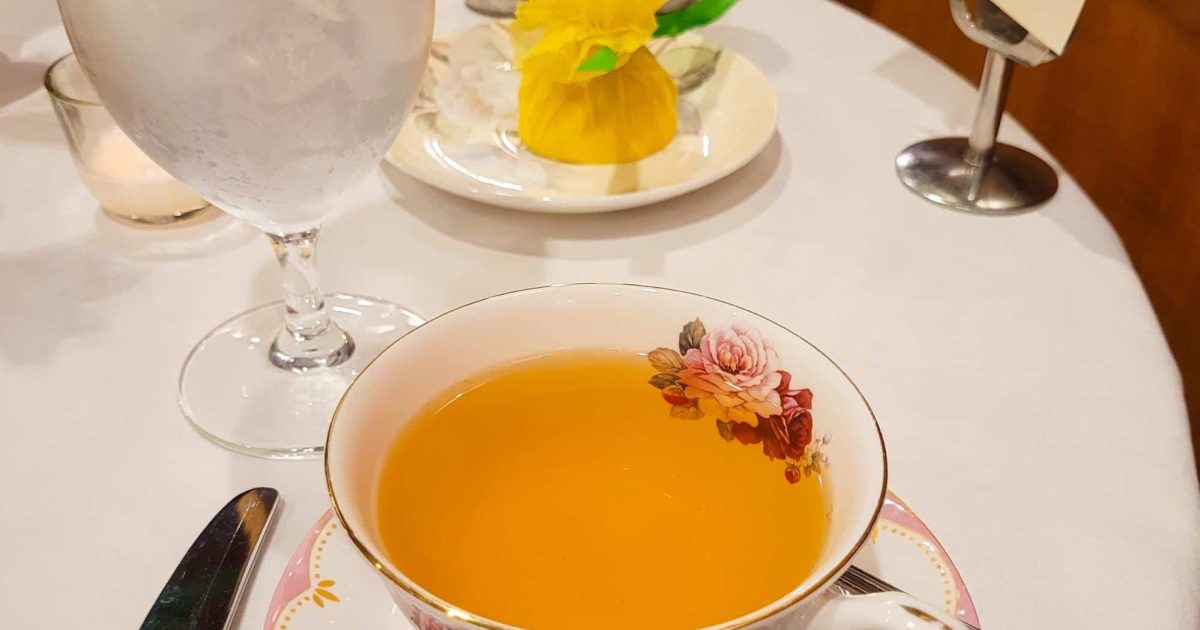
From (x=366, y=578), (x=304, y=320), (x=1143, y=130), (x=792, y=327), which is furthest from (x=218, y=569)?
(x=1143, y=130)

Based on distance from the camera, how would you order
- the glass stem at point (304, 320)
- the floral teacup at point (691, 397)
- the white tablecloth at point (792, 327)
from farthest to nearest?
the glass stem at point (304, 320), the white tablecloth at point (792, 327), the floral teacup at point (691, 397)

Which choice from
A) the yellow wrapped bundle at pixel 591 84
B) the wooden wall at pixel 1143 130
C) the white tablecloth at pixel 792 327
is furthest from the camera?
the wooden wall at pixel 1143 130

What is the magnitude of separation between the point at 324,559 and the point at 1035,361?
1.34ft

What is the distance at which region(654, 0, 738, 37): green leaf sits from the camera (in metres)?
0.75

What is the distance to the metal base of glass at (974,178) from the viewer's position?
2.39 feet

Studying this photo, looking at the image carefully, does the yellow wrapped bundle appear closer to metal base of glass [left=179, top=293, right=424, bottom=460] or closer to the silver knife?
metal base of glass [left=179, top=293, right=424, bottom=460]

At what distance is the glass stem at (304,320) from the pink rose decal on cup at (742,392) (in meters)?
0.21

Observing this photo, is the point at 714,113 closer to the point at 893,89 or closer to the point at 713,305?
the point at 893,89

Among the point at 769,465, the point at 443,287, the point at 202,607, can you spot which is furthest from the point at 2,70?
the point at 769,465

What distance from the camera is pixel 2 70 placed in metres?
0.88

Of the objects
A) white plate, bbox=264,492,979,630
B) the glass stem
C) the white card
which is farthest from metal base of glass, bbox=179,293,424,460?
the white card

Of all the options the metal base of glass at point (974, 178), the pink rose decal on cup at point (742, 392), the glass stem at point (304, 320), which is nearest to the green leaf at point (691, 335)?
the pink rose decal on cup at point (742, 392)

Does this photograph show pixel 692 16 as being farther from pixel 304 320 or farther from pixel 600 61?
pixel 304 320

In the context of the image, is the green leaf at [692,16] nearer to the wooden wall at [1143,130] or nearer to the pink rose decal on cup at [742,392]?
the pink rose decal on cup at [742,392]
